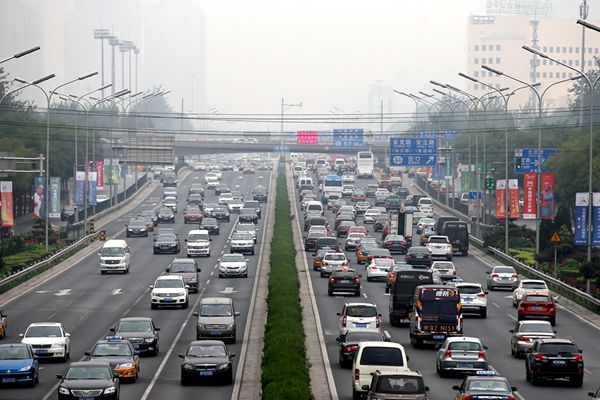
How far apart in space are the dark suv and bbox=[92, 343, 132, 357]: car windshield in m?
11.7

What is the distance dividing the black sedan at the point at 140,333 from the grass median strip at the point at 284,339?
3.77 m

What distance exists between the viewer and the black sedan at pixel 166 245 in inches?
3565

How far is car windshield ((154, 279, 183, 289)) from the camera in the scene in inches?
2392

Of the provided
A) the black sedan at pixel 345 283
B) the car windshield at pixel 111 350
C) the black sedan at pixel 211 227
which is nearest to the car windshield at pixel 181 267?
the black sedan at pixel 345 283

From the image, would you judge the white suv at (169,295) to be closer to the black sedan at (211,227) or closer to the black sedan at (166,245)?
the black sedan at (166,245)

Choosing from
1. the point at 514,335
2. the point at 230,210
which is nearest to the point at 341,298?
the point at 514,335

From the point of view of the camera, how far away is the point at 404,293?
176 feet

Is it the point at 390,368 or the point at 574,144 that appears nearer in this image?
the point at 390,368

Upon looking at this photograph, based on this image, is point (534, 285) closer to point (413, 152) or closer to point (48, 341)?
point (48, 341)

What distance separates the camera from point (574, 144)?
369 feet

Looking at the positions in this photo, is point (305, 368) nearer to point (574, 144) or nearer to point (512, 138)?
point (574, 144)

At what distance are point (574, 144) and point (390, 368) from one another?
81.9m

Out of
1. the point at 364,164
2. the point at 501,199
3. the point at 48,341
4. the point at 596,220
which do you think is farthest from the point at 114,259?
the point at 364,164

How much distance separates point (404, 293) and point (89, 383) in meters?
23.0
